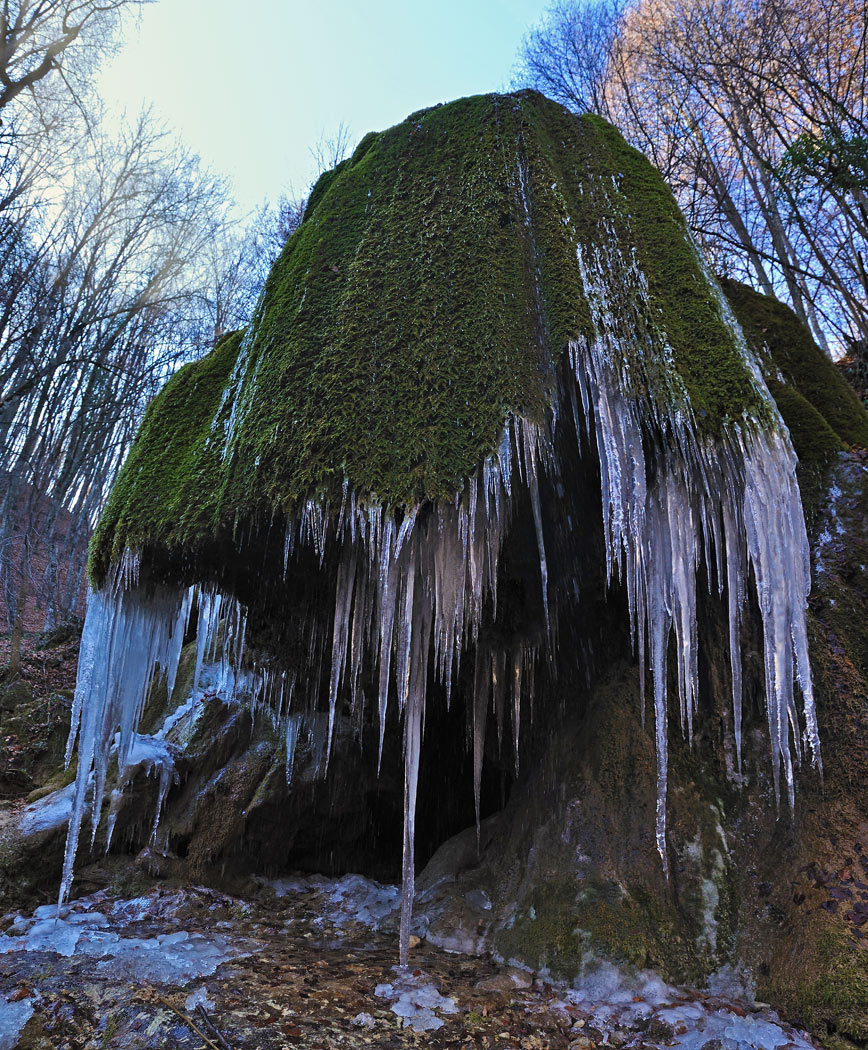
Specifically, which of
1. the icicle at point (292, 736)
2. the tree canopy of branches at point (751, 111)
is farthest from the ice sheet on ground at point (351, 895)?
the tree canopy of branches at point (751, 111)

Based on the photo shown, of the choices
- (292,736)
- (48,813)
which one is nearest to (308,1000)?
(292,736)

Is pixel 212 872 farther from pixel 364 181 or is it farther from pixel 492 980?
pixel 364 181

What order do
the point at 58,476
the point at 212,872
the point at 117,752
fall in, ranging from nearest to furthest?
the point at 212,872 < the point at 117,752 < the point at 58,476

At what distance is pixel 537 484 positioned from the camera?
3.02 meters

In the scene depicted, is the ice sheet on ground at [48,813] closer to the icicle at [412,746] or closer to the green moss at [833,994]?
the icicle at [412,746]

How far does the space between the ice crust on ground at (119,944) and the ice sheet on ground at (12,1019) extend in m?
0.49

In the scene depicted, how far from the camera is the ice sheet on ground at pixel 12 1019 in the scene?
2295 millimetres

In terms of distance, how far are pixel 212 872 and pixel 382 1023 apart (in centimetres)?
303

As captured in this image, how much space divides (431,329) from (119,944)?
12.9 feet

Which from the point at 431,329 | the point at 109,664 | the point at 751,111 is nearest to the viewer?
the point at 431,329

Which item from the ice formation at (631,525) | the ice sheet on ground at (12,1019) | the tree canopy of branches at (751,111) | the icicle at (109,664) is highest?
the tree canopy of branches at (751,111)

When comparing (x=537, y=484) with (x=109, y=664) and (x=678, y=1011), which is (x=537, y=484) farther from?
(x=109, y=664)

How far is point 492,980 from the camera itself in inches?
121

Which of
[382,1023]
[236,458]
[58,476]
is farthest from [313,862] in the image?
[58,476]
